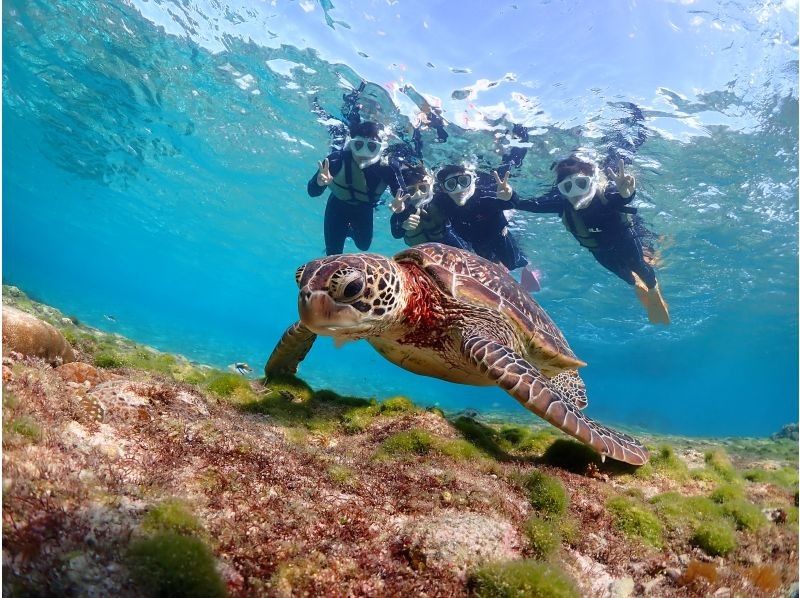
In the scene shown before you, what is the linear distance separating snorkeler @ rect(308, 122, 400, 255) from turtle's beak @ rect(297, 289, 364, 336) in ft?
28.6

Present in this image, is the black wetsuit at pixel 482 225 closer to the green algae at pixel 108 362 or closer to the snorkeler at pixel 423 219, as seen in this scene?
the snorkeler at pixel 423 219

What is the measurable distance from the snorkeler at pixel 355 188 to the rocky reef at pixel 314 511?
900 cm

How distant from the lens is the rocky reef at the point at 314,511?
4.74 feet

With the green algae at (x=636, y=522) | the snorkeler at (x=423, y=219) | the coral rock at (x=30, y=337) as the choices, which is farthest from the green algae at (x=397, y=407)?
the snorkeler at (x=423, y=219)

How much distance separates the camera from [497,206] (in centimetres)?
1184

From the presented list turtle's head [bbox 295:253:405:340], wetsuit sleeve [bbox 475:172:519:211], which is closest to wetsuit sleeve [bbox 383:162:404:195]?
wetsuit sleeve [bbox 475:172:519:211]

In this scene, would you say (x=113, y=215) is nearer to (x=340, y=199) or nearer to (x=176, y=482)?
(x=340, y=199)

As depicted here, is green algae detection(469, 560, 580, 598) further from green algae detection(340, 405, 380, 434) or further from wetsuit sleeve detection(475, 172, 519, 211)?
wetsuit sleeve detection(475, 172, 519, 211)

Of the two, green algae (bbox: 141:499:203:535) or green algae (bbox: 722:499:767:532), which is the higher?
green algae (bbox: 722:499:767:532)

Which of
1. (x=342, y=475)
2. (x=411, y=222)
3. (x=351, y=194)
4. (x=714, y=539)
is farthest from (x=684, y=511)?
(x=351, y=194)

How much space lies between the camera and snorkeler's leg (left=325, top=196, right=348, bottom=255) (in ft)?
39.6

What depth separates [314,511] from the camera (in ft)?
6.40

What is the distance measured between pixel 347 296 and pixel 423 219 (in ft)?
29.4

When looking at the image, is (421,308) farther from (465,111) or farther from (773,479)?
(465,111)
